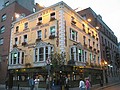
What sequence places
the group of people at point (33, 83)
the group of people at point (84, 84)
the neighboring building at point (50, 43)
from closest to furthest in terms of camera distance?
the group of people at point (84, 84)
the group of people at point (33, 83)
the neighboring building at point (50, 43)

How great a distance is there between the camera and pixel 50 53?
72.8 feet

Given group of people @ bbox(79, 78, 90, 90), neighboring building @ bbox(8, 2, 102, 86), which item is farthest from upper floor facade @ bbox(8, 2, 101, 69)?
group of people @ bbox(79, 78, 90, 90)

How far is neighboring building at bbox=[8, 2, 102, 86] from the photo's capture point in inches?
883

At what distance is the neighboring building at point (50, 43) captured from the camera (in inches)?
883

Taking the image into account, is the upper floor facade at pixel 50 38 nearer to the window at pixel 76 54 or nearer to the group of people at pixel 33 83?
the window at pixel 76 54

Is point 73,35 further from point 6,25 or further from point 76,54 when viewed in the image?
point 6,25

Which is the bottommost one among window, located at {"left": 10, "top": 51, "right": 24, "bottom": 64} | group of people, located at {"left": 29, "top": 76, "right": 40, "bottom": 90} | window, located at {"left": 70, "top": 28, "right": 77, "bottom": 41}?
group of people, located at {"left": 29, "top": 76, "right": 40, "bottom": 90}

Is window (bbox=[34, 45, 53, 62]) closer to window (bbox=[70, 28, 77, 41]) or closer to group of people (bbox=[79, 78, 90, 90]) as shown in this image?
window (bbox=[70, 28, 77, 41])

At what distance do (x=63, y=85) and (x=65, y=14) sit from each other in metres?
9.56

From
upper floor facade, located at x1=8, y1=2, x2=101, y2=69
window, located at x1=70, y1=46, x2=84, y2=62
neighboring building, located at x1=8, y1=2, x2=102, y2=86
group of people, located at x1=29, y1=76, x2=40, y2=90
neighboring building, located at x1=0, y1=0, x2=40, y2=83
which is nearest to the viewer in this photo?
group of people, located at x1=29, y1=76, x2=40, y2=90

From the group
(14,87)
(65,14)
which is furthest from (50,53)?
(14,87)

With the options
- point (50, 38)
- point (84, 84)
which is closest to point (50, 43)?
point (50, 38)

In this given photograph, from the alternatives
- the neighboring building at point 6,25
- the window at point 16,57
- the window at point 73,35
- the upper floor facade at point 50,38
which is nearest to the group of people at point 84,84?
the upper floor facade at point 50,38

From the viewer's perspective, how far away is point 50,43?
22969mm
